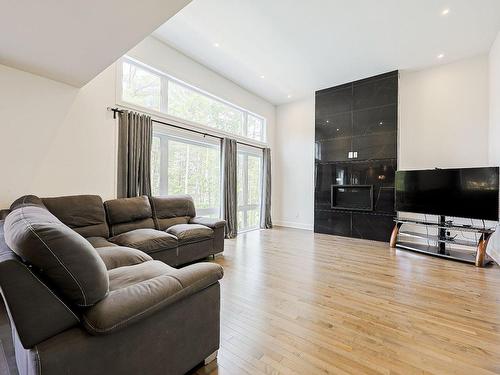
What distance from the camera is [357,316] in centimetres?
213

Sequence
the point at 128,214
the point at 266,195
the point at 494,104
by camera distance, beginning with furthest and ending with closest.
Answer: the point at 266,195, the point at 494,104, the point at 128,214

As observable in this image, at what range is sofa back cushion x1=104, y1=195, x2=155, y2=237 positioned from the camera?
313 centimetres

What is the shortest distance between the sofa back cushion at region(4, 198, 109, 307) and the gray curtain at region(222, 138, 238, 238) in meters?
4.04

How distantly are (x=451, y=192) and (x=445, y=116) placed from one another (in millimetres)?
1700

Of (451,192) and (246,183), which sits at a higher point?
(246,183)

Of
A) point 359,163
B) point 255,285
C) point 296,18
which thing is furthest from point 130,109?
point 359,163

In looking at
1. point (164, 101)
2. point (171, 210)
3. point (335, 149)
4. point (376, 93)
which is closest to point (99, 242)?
point (171, 210)

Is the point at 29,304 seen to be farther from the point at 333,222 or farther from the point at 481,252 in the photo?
the point at 333,222

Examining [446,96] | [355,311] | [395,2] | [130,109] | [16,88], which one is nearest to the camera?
[355,311]

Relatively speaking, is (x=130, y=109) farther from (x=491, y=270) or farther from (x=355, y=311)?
(x=491, y=270)

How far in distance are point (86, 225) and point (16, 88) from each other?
5.73 feet

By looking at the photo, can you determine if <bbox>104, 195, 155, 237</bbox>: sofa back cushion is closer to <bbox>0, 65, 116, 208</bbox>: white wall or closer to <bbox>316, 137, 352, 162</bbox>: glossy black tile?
<bbox>0, 65, 116, 208</bbox>: white wall

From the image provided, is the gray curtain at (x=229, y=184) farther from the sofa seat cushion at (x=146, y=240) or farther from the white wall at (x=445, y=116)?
the white wall at (x=445, y=116)

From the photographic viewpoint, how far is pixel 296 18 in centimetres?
344
